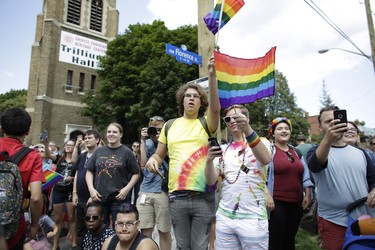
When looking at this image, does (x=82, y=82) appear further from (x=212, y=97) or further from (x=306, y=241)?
(x=212, y=97)

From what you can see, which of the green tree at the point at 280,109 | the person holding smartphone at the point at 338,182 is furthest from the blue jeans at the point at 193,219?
the green tree at the point at 280,109

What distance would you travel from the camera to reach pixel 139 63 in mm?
19766

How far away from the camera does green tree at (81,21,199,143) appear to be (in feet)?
57.1

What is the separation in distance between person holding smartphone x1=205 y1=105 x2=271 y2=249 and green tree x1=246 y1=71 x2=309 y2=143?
35388 millimetres

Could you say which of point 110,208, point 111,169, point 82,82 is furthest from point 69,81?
point 110,208

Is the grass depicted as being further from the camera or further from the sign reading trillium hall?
the sign reading trillium hall

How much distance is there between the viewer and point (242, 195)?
229 centimetres

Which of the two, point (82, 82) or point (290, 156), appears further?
point (82, 82)

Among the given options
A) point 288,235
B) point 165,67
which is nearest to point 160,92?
point 165,67

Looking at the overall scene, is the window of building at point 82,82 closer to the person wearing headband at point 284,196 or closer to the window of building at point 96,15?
the window of building at point 96,15

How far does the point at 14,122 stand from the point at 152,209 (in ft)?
6.81

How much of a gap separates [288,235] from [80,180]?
302 cm

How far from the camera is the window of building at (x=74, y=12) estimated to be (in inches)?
922

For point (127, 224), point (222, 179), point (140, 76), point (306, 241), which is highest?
point (140, 76)
